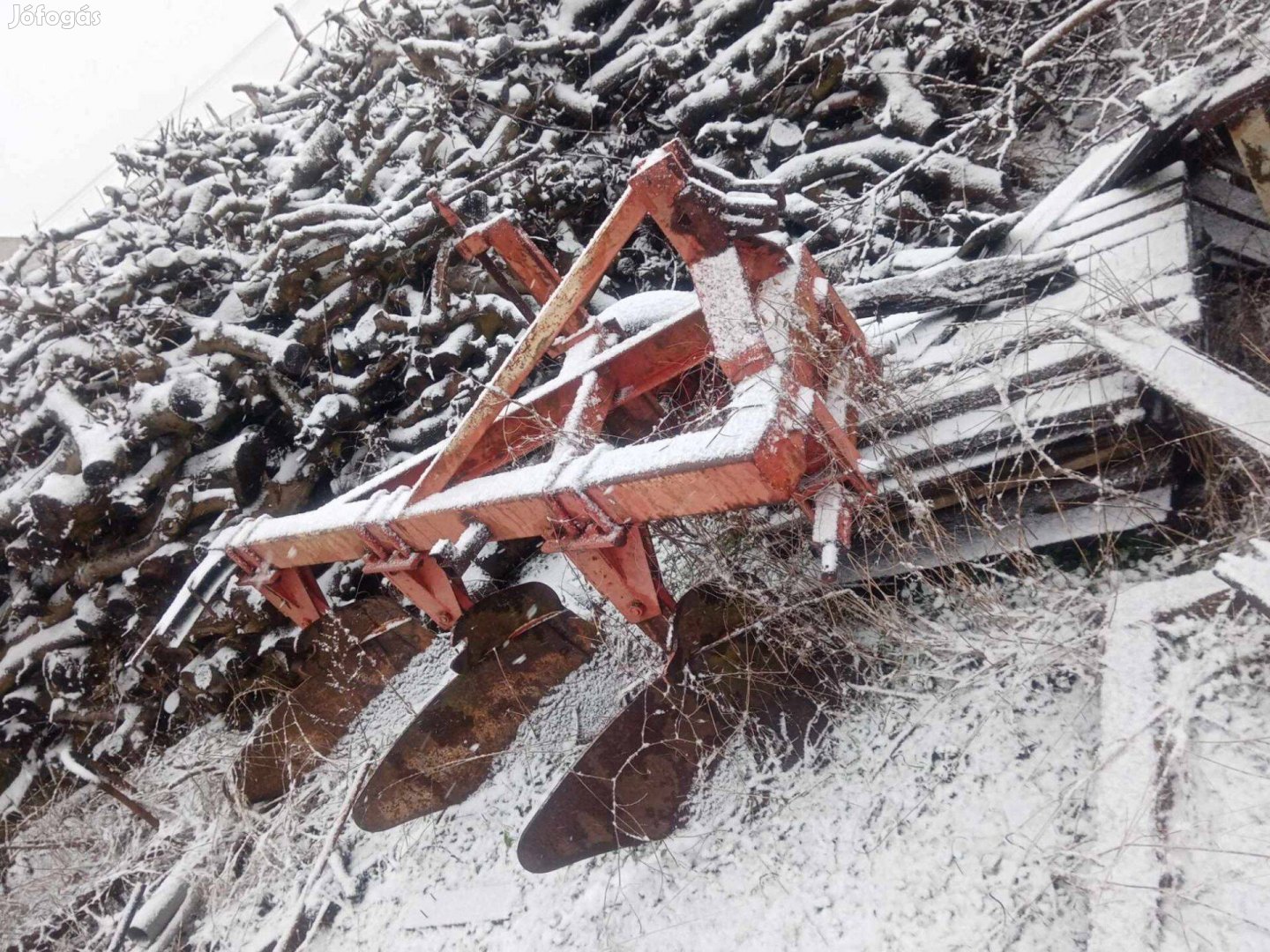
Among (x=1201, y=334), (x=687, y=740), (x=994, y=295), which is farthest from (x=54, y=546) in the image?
(x=1201, y=334)

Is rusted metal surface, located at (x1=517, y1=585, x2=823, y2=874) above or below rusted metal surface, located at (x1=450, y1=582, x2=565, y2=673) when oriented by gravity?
below

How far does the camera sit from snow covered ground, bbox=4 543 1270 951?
5.70 ft

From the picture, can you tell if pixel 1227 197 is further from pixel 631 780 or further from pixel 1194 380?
pixel 631 780

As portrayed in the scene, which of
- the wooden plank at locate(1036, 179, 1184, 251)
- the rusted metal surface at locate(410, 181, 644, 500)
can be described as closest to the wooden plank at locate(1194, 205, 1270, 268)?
the wooden plank at locate(1036, 179, 1184, 251)

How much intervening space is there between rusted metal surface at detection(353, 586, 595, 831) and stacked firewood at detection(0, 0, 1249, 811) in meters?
1.53

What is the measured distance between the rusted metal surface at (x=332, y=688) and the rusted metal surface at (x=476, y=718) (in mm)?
725

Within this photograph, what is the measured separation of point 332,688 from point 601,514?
2.82 m

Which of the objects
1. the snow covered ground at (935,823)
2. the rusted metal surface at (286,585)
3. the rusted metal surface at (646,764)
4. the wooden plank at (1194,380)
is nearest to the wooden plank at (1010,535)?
the snow covered ground at (935,823)

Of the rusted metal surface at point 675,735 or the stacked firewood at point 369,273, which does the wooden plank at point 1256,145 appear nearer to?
the stacked firewood at point 369,273

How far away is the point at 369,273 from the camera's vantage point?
5.51 meters

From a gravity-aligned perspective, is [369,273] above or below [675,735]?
above

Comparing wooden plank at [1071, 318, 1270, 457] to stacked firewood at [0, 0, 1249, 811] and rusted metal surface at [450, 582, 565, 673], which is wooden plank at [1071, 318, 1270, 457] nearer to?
stacked firewood at [0, 0, 1249, 811]

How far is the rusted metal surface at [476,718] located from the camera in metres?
3.42

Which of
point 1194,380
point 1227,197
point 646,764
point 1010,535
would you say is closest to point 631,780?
point 646,764
